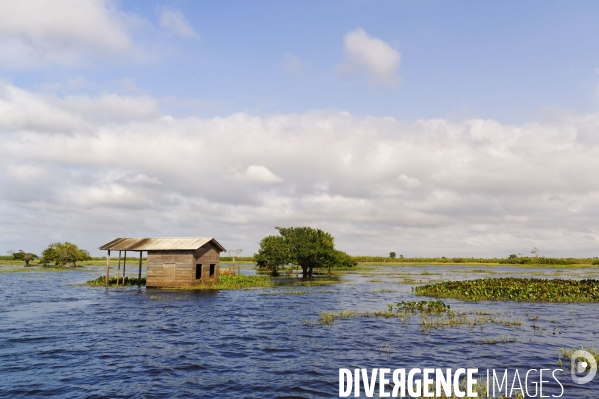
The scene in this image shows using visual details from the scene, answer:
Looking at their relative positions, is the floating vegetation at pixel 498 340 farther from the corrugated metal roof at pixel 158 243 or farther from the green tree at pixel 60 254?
the green tree at pixel 60 254

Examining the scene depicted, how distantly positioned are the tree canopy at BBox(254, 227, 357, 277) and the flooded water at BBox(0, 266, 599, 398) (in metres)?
41.9

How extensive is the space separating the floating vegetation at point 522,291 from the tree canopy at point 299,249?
114ft

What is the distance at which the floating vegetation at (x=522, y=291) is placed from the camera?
41.1 meters

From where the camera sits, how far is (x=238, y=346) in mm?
22453

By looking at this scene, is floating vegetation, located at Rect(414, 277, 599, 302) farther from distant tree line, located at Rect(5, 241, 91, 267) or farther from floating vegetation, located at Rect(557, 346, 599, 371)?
distant tree line, located at Rect(5, 241, 91, 267)

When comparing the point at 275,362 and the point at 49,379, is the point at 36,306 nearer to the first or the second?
the point at 49,379

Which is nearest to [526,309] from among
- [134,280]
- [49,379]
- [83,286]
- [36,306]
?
[49,379]

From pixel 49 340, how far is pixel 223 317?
11.1 meters

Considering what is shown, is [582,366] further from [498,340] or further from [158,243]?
[158,243]

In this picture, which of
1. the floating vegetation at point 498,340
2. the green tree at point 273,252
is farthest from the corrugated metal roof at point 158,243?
the floating vegetation at point 498,340

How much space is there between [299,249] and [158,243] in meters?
35.5

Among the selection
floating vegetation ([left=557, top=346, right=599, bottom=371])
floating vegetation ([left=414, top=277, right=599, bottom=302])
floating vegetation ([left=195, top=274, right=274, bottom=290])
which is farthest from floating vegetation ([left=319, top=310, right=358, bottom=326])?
floating vegetation ([left=195, top=274, right=274, bottom=290])

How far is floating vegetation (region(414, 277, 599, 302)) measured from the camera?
4112 cm

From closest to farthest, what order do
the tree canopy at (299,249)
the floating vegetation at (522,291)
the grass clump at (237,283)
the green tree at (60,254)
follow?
the floating vegetation at (522,291), the grass clump at (237,283), the tree canopy at (299,249), the green tree at (60,254)
